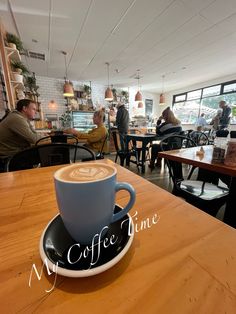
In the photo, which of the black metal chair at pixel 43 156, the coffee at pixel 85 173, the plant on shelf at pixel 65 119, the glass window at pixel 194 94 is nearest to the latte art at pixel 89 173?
the coffee at pixel 85 173

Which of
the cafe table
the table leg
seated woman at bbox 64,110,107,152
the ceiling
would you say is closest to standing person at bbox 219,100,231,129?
the ceiling

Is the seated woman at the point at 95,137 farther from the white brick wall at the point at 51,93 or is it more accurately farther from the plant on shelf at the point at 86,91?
the plant on shelf at the point at 86,91

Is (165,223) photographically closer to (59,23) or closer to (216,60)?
(59,23)

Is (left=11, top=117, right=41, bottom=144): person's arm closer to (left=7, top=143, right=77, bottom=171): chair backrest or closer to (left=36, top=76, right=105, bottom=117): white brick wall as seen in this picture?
(left=7, top=143, right=77, bottom=171): chair backrest

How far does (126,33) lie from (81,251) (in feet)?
11.9

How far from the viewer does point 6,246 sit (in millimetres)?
286

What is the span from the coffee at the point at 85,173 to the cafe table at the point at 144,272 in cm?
14

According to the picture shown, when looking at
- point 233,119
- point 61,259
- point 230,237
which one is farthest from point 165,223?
point 233,119

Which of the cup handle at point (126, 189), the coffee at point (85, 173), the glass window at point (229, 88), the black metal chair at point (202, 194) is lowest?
the black metal chair at point (202, 194)

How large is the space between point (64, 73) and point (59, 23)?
107 inches

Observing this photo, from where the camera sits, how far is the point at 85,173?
0.29 metres

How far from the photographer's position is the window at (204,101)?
5828 millimetres

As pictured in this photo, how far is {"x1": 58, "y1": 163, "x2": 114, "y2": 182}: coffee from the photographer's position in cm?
27

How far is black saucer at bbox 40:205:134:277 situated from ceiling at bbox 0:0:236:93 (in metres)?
2.96
